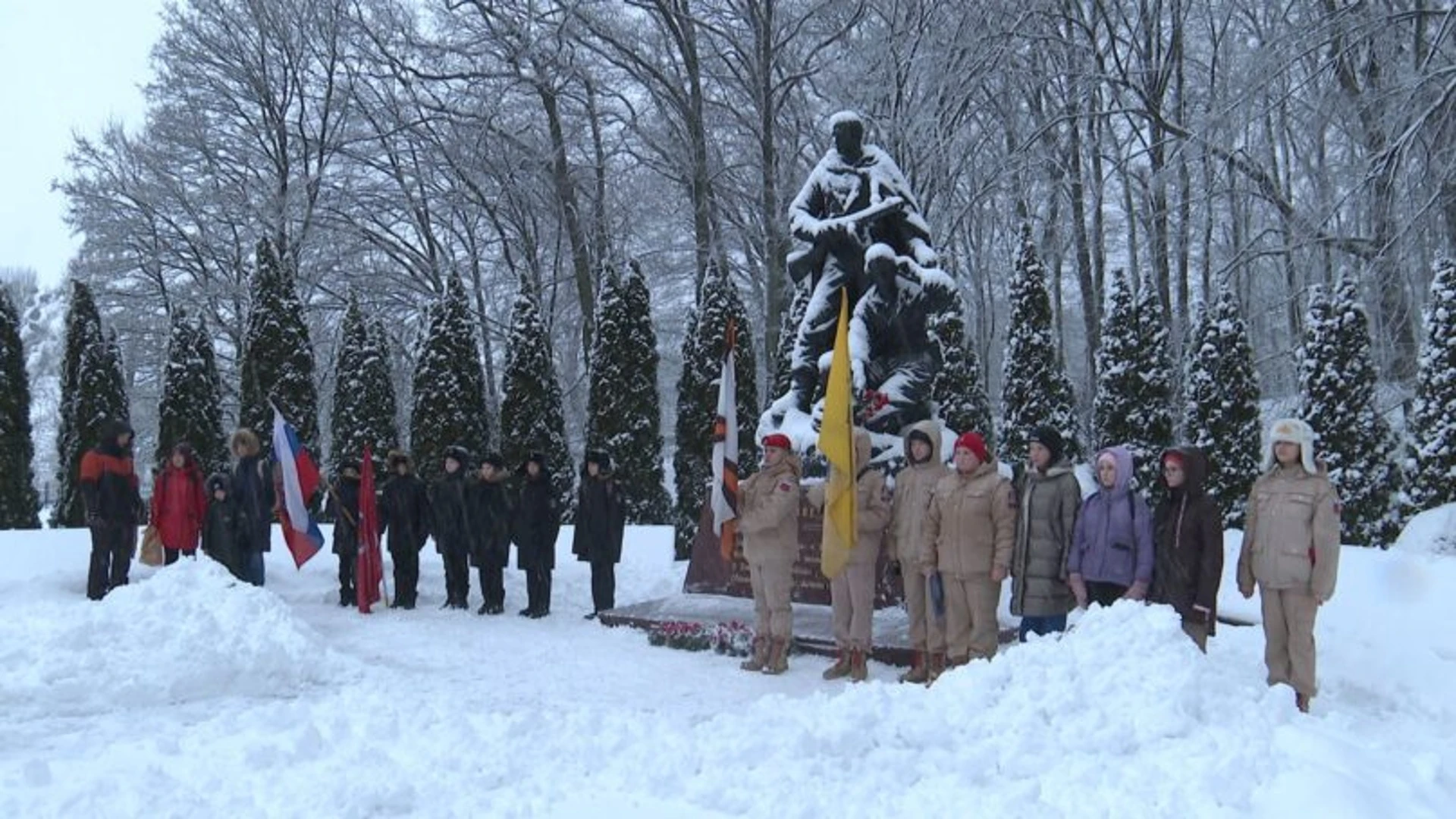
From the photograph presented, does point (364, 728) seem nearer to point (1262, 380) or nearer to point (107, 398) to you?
point (107, 398)

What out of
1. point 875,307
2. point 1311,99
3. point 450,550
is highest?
point 1311,99

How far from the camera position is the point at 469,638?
360 inches

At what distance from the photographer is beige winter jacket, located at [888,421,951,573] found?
743 centimetres

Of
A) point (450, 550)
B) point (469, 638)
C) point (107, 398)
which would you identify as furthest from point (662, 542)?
point (107, 398)

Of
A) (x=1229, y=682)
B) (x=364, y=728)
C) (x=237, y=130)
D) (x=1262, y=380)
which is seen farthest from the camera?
(x=237, y=130)

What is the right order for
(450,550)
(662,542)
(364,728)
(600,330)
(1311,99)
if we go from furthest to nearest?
(600,330) → (662,542) → (1311,99) → (450,550) → (364,728)

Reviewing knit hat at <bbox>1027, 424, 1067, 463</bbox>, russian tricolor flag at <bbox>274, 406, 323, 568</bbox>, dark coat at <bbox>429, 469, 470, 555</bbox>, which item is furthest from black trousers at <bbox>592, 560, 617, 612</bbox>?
knit hat at <bbox>1027, 424, 1067, 463</bbox>

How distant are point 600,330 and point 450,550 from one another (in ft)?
30.9

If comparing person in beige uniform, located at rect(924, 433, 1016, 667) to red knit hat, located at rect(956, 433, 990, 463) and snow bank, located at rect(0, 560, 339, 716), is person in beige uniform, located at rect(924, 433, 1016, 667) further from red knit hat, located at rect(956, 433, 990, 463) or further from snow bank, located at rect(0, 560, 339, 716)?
snow bank, located at rect(0, 560, 339, 716)

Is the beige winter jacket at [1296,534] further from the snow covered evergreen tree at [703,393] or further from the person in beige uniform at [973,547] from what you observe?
the snow covered evergreen tree at [703,393]

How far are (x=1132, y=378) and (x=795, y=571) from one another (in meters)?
10.4

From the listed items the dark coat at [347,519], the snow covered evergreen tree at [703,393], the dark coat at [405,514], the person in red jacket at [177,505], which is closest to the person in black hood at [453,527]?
the dark coat at [405,514]

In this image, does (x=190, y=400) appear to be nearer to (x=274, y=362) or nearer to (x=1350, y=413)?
(x=274, y=362)

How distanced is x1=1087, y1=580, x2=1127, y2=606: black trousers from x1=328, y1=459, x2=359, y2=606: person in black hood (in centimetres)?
703
